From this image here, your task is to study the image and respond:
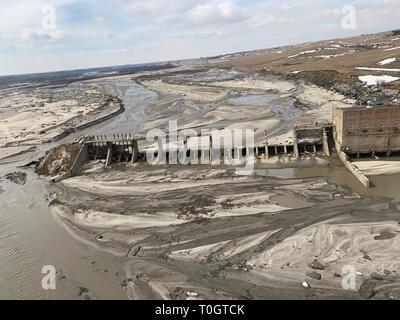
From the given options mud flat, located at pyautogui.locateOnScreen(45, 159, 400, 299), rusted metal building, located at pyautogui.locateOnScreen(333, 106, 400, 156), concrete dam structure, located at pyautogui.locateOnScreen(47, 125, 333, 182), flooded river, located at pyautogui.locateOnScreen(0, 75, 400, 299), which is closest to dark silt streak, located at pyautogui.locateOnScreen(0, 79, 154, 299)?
flooded river, located at pyautogui.locateOnScreen(0, 75, 400, 299)

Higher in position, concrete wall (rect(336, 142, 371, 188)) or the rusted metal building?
the rusted metal building

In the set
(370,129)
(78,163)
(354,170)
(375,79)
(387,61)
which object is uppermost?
(387,61)

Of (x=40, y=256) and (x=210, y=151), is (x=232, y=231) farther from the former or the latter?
(x=210, y=151)

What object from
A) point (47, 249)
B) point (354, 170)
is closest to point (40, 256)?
point (47, 249)

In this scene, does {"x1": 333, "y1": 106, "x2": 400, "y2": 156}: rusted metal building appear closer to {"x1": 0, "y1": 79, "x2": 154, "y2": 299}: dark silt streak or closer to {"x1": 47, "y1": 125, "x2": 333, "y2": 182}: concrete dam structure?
{"x1": 47, "y1": 125, "x2": 333, "y2": 182}: concrete dam structure

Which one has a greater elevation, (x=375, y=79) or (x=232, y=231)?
(x=375, y=79)

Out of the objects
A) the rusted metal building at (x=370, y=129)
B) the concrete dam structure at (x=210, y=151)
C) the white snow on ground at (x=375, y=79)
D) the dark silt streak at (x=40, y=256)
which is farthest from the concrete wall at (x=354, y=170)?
the white snow on ground at (x=375, y=79)
